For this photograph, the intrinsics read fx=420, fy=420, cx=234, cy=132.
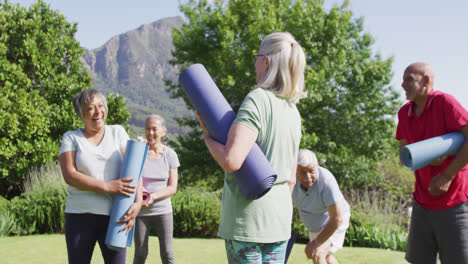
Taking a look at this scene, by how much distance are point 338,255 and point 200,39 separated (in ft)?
50.4

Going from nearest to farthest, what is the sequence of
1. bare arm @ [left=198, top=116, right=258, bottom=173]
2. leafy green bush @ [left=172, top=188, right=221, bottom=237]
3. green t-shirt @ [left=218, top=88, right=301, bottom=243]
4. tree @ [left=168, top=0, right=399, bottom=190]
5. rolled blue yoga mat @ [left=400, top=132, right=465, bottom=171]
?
1. bare arm @ [left=198, top=116, right=258, bottom=173]
2. green t-shirt @ [left=218, top=88, right=301, bottom=243]
3. rolled blue yoga mat @ [left=400, top=132, right=465, bottom=171]
4. leafy green bush @ [left=172, top=188, right=221, bottom=237]
5. tree @ [left=168, top=0, right=399, bottom=190]

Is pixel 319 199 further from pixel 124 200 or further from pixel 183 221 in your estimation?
pixel 183 221

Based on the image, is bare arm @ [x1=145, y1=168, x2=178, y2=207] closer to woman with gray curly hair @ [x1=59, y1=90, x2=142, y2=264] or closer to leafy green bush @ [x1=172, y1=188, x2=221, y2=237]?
woman with gray curly hair @ [x1=59, y1=90, x2=142, y2=264]

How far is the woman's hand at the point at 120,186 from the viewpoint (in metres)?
2.89

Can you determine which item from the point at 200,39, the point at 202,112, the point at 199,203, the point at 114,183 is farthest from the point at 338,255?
the point at 200,39

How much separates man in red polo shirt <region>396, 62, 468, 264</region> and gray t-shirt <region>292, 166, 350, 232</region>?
2.19 feet

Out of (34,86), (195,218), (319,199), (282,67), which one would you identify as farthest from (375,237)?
(34,86)

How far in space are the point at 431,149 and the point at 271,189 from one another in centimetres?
130

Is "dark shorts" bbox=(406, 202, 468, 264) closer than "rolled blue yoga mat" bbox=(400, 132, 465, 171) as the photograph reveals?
No

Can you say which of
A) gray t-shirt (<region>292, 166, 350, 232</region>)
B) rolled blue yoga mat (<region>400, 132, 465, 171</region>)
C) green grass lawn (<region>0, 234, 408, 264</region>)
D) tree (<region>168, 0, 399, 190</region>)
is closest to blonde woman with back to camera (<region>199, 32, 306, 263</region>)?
rolled blue yoga mat (<region>400, 132, 465, 171</region>)

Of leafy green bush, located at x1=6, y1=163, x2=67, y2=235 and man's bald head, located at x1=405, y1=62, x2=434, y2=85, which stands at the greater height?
Result: man's bald head, located at x1=405, y1=62, x2=434, y2=85

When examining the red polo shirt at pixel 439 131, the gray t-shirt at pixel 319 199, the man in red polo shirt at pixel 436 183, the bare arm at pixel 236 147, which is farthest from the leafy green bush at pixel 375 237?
the bare arm at pixel 236 147

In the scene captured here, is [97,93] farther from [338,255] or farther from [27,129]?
[27,129]

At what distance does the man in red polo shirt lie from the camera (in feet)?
9.41
